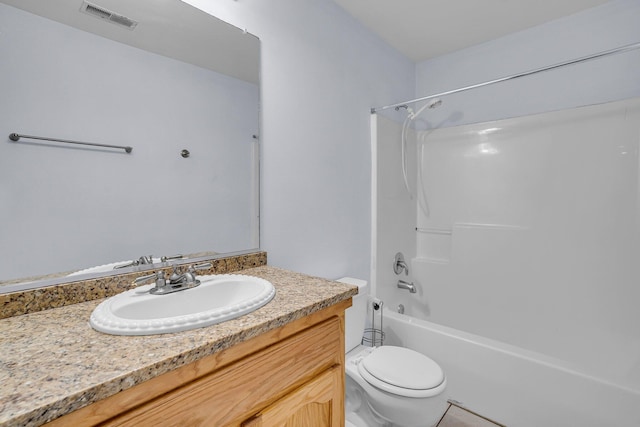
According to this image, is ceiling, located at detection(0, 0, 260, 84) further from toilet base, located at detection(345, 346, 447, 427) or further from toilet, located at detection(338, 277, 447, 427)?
toilet base, located at detection(345, 346, 447, 427)

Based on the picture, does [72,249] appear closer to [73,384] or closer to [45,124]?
[45,124]

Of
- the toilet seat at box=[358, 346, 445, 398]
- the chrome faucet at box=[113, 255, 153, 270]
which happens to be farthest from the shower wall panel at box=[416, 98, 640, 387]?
the chrome faucet at box=[113, 255, 153, 270]

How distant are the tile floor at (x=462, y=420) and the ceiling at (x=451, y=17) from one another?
Result: 2.40 m

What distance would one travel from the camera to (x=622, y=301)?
1.72 meters

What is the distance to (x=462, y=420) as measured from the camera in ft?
5.31

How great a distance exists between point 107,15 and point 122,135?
38cm

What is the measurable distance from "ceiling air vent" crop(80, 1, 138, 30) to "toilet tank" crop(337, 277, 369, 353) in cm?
145

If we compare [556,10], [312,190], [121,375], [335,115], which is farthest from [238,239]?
[556,10]

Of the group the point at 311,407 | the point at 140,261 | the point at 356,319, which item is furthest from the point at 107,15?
the point at 356,319

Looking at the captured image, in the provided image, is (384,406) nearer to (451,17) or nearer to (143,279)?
(143,279)

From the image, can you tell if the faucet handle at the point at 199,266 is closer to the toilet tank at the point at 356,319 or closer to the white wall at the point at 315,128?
the white wall at the point at 315,128

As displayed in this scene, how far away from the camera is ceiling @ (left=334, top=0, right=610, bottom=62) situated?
5.85 ft

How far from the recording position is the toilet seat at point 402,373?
47.4 inches

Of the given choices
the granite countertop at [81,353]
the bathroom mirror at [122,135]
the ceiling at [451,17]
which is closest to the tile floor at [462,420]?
the granite countertop at [81,353]
